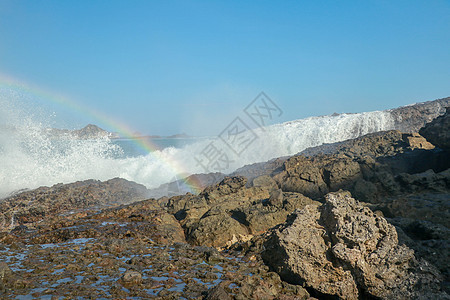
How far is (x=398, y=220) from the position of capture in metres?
6.59

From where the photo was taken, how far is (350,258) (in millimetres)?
4785

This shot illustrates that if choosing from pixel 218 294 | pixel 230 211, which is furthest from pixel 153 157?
pixel 218 294

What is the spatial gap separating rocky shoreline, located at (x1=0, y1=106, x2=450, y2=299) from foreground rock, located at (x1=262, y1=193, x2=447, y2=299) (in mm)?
15

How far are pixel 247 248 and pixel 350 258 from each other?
288 cm

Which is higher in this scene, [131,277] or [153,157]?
[153,157]

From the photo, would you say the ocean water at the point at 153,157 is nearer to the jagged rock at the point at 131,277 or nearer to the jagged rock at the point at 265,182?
the jagged rock at the point at 265,182

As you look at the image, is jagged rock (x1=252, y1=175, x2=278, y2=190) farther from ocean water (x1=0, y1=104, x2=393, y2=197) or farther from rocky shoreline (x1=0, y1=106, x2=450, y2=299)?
ocean water (x1=0, y1=104, x2=393, y2=197)

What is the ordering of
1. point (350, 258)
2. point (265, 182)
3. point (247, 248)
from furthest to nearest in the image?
point (265, 182) → point (247, 248) → point (350, 258)

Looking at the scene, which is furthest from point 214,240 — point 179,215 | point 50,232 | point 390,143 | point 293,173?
point 390,143

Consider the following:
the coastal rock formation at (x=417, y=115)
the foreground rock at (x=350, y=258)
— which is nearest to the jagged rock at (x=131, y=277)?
the foreground rock at (x=350, y=258)

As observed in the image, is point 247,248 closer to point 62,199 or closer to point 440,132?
point 440,132

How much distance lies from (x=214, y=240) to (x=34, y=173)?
69.9 ft

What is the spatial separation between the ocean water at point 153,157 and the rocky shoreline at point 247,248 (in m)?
13.6

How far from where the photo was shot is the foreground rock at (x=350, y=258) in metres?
4.61
